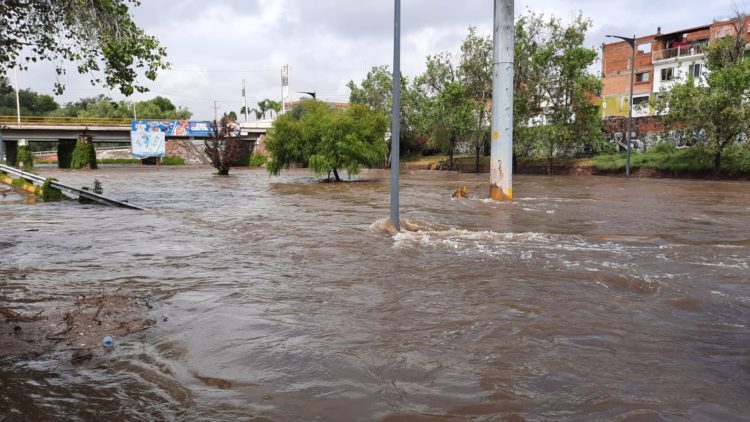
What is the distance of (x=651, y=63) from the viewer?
5741 cm

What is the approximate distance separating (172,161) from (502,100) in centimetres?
5988

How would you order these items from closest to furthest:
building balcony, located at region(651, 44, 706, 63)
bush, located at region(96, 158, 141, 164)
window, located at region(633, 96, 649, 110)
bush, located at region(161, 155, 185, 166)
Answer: window, located at region(633, 96, 649, 110)
building balcony, located at region(651, 44, 706, 63)
bush, located at region(161, 155, 185, 166)
bush, located at region(96, 158, 141, 164)

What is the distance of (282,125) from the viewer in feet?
107

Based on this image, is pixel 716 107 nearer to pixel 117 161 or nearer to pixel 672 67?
pixel 672 67

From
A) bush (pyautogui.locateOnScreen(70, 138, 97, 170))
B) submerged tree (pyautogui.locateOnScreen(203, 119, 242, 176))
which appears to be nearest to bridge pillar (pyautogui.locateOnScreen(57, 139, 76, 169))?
bush (pyautogui.locateOnScreen(70, 138, 97, 170))

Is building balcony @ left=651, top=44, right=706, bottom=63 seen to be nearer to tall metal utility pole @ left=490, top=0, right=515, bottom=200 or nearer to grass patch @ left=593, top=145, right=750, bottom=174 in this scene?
grass patch @ left=593, top=145, right=750, bottom=174

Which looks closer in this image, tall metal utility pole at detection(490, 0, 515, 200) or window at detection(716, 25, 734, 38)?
tall metal utility pole at detection(490, 0, 515, 200)

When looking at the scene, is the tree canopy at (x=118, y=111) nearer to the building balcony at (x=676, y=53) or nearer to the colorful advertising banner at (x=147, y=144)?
the colorful advertising banner at (x=147, y=144)

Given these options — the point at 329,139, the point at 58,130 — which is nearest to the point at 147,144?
the point at 58,130

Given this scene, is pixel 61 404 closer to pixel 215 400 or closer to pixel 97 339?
pixel 215 400

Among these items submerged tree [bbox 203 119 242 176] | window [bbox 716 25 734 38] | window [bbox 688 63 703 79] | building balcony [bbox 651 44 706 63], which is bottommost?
submerged tree [bbox 203 119 242 176]

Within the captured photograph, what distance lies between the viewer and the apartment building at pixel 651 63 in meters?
52.5

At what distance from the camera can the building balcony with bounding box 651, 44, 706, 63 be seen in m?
52.6

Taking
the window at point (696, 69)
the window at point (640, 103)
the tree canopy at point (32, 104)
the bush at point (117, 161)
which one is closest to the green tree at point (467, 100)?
the window at point (640, 103)
